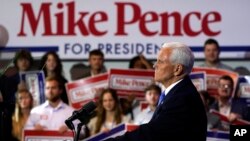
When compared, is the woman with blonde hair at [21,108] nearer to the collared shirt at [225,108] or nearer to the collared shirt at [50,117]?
the collared shirt at [50,117]

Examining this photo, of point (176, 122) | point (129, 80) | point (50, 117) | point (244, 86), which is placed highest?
point (176, 122)

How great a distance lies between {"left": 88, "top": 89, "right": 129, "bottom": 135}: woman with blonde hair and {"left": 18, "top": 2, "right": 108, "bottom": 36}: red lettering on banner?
0.98 m

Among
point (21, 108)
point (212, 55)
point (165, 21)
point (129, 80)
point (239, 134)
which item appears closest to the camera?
point (239, 134)

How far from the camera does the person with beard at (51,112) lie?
10.1 m

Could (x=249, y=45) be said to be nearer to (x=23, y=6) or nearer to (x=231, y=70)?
(x=231, y=70)

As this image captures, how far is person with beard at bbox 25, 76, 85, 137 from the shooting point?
10055 millimetres

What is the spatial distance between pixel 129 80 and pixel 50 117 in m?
1.02

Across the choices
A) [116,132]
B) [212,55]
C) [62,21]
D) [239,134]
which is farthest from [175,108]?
[62,21]

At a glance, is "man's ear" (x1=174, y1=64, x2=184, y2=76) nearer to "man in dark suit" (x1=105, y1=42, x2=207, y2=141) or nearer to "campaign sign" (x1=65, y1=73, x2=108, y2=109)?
"man in dark suit" (x1=105, y1=42, x2=207, y2=141)

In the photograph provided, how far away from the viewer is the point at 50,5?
10.8m

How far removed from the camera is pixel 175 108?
5270 millimetres

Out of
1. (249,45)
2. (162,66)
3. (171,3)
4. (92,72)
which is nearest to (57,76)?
Result: (92,72)

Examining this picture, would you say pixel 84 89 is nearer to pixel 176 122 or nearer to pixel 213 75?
pixel 213 75

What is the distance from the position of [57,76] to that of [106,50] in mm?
654
